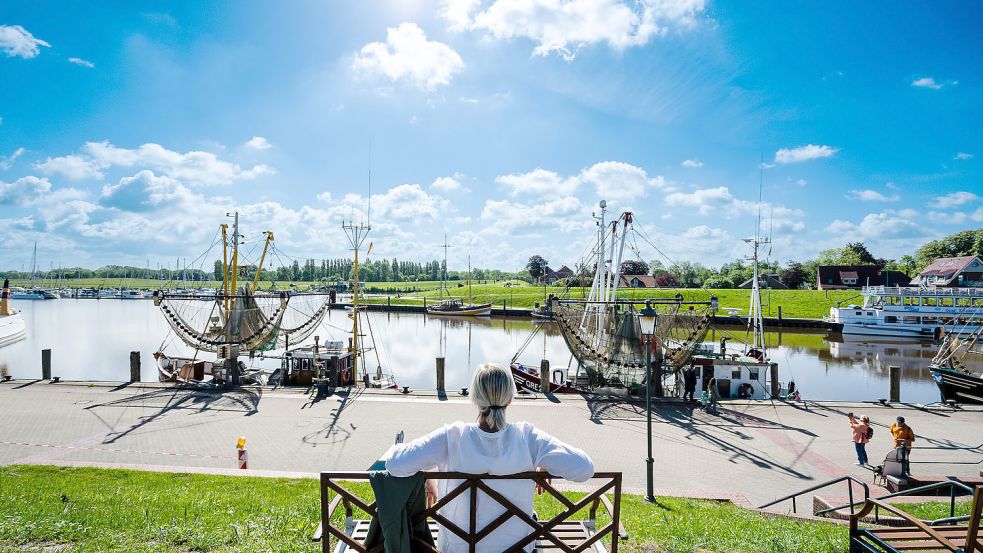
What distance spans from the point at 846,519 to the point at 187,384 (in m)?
23.0

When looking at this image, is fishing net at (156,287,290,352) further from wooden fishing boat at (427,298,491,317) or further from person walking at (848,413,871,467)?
wooden fishing boat at (427,298,491,317)

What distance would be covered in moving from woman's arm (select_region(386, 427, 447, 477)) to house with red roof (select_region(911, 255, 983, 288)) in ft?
307

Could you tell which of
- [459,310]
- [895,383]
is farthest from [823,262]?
[895,383]

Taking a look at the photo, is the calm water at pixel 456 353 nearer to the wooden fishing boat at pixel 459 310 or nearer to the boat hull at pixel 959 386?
the boat hull at pixel 959 386

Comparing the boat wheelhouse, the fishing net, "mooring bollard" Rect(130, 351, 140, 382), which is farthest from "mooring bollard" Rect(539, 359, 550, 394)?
the boat wheelhouse

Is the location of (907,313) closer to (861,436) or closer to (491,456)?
(861,436)

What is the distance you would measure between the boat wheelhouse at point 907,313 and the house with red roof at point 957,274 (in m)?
17.3

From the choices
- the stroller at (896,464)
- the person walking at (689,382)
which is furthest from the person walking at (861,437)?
the person walking at (689,382)

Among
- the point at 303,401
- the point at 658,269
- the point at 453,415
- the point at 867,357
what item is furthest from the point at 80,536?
the point at 658,269

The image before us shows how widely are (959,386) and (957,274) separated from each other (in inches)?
2678

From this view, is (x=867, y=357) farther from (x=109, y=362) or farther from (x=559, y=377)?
(x=109, y=362)

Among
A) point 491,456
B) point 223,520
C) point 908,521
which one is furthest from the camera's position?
point 223,520

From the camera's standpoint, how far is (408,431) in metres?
15.8

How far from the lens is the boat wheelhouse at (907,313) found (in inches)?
2240
